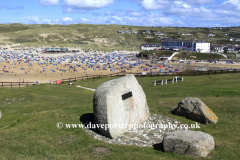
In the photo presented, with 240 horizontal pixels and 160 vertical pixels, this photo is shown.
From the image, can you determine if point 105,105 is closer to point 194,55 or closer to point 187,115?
point 187,115

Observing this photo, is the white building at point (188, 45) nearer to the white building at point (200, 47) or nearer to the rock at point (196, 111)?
the white building at point (200, 47)

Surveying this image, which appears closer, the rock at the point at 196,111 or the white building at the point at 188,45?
the rock at the point at 196,111

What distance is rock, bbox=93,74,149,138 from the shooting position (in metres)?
13.4

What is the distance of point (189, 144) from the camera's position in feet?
35.7

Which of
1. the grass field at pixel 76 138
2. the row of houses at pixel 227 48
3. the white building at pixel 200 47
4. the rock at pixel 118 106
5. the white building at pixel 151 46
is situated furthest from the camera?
the white building at pixel 151 46

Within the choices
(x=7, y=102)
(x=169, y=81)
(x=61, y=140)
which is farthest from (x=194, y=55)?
(x=61, y=140)

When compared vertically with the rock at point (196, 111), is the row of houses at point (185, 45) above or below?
above

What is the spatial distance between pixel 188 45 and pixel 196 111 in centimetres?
14976

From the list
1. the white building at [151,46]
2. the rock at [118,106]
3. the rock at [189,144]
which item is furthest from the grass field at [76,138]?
the white building at [151,46]

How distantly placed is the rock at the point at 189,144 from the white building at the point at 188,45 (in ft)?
491

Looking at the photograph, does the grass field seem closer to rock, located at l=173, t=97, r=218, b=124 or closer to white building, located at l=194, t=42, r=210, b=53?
rock, located at l=173, t=97, r=218, b=124

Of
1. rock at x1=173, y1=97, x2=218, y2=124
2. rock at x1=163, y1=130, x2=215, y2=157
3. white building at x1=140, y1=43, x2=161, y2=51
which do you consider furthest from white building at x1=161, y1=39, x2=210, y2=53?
rock at x1=163, y1=130, x2=215, y2=157

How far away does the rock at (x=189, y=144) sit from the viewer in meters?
10.8

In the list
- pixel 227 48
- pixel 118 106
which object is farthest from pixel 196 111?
pixel 227 48
